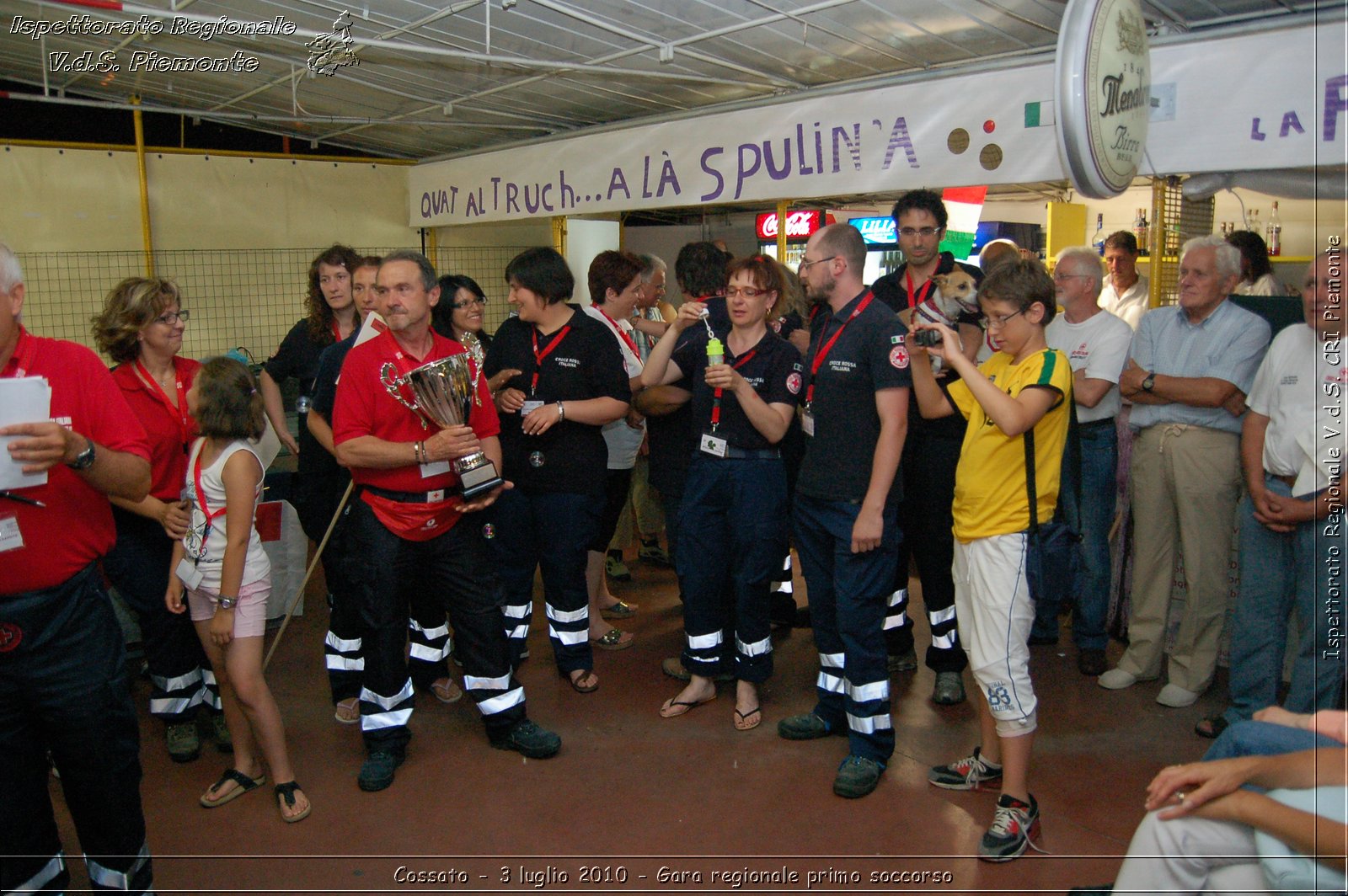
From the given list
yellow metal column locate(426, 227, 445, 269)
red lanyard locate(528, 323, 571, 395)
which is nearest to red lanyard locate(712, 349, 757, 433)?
red lanyard locate(528, 323, 571, 395)

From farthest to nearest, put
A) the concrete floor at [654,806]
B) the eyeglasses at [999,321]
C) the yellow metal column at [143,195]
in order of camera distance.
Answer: the yellow metal column at [143,195], the eyeglasses at [999,321], the concrete floor at [654,806]

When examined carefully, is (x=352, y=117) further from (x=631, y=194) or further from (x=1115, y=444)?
(x=1115, y=444)

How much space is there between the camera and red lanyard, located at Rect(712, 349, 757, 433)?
3455 millimetres

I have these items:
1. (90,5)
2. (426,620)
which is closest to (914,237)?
(426,620)

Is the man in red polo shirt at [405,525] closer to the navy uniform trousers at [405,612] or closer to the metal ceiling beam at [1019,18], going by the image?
the navy uniform trousers at [405,612]

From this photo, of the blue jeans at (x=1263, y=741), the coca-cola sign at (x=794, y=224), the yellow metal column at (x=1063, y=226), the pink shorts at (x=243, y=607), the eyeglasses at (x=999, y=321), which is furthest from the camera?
the coca-cola sign at (x=794, y=224)

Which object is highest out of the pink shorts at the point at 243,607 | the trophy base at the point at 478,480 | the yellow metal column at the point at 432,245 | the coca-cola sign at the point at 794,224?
the coca-cola sign at the point at 794,224

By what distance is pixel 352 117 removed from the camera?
22.9ft

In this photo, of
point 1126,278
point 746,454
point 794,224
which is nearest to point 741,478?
point 746,454

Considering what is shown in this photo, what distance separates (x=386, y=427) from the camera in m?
3.16

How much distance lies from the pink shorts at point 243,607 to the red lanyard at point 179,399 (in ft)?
1.95

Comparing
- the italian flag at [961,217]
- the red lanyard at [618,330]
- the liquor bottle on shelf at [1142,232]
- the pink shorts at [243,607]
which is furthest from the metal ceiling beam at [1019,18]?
the italian flag at [961,217]

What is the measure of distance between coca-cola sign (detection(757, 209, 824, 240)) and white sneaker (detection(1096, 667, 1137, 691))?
734 centimetres

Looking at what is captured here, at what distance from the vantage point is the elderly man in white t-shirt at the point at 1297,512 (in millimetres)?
2918
